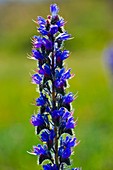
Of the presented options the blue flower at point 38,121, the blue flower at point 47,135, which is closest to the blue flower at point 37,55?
the blue flower at point 38,121

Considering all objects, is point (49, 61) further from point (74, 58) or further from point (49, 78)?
point (74, 58)

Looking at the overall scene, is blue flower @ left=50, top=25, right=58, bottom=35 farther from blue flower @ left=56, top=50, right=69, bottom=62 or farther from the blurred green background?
the blurred green background

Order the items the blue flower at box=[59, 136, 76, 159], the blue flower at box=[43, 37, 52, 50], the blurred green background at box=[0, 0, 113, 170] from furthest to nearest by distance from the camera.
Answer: the blurred green background at box=[0, 0, 113, 170]
the blue flower at box=[59, 136, 76, 159]
the blue flower at box=[43, 37, 52, 50]

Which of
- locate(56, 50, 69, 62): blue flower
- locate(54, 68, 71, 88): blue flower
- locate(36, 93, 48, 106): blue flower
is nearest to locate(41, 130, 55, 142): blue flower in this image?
locate(36, 93, 48, 106): blue flower

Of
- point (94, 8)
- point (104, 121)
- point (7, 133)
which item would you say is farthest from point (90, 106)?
point (94, 8)

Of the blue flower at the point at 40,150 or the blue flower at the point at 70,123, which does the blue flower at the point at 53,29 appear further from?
the blue flower at the point at 40,150

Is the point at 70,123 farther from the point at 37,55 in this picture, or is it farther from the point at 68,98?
the point at 37,55

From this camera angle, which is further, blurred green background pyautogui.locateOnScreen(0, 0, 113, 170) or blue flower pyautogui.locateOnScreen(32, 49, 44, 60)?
blurred green background pyautogui.locateOnScreen(0, 0, 113, 170)
